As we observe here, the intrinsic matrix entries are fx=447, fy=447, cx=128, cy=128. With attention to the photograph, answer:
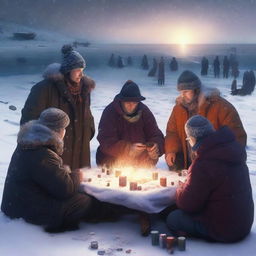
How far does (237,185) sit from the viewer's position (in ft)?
13.3

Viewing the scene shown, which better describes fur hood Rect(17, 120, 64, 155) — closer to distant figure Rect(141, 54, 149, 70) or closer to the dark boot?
the dark boot

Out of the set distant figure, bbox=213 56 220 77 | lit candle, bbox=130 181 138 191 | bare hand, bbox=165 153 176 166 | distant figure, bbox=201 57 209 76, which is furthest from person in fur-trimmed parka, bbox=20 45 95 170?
distant figure, bbox=201 57 209 76

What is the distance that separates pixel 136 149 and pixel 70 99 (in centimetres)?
106

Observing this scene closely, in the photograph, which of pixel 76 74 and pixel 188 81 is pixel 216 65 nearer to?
pixel 188 81

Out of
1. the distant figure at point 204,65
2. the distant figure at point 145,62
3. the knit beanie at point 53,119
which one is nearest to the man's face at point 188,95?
the knit beanie at point 53,119

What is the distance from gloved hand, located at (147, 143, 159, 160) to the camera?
19.3 feet

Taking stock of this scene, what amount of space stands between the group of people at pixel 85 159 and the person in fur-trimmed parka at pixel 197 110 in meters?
0.01

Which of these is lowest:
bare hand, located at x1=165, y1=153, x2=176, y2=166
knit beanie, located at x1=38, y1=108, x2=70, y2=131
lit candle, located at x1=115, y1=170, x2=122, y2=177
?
bare hand, located at x1=165, y1=153, x2=176, y2=166

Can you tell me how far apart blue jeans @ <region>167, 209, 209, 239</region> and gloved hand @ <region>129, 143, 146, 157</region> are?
4.60 ft

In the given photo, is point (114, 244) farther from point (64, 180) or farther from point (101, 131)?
point (101, 131)

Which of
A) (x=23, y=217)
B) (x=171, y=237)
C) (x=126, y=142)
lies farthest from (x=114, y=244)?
(x=126, y=142)

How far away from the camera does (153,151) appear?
590cm

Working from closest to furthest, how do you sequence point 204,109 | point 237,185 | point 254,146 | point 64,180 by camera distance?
point 237,185 → point 64,180 → point 204,109 → point 254,146

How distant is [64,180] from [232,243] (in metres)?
1.72
